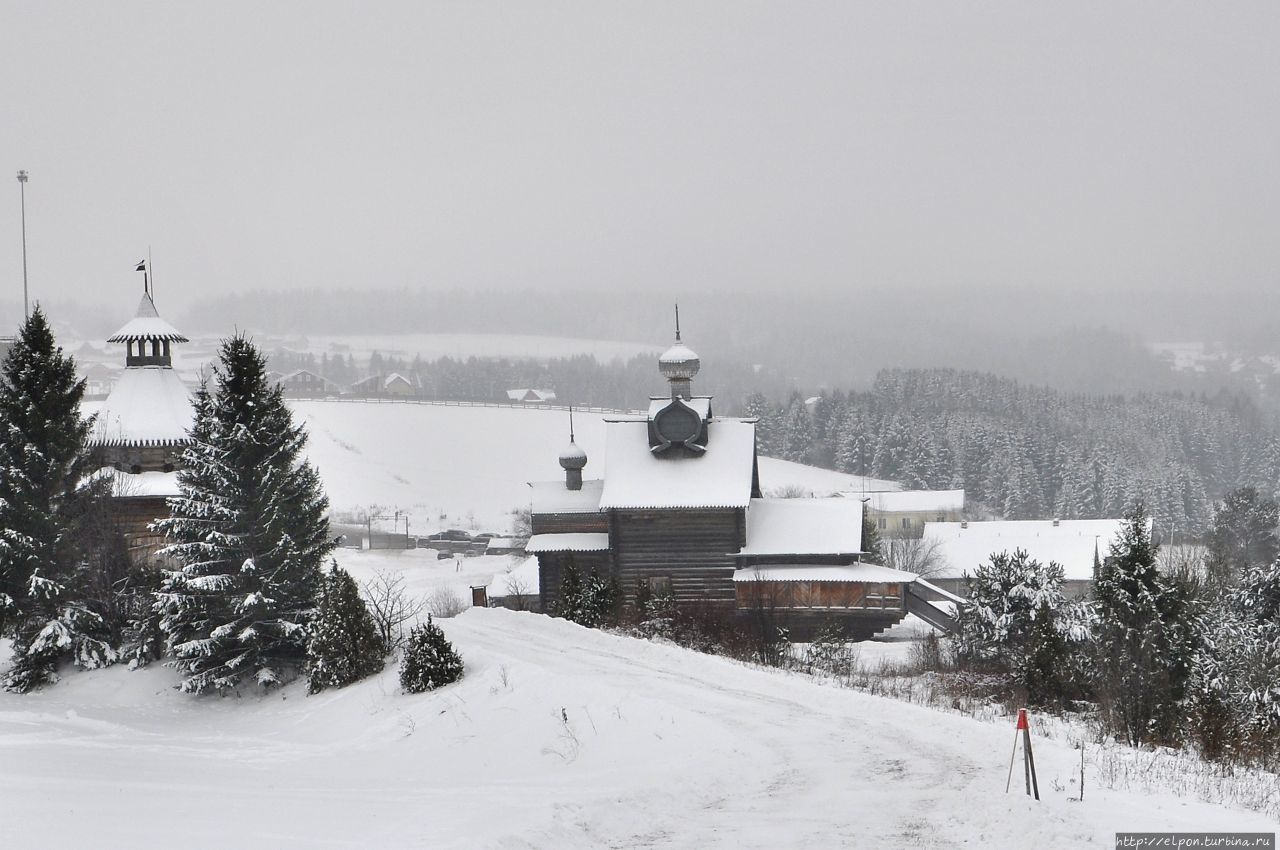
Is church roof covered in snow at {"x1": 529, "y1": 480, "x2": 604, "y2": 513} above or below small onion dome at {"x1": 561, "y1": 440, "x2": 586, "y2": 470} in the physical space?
below

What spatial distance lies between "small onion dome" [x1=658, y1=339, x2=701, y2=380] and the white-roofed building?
3473 cm

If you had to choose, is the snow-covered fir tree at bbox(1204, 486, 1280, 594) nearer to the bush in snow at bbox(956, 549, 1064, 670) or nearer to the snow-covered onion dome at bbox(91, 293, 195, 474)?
the bush in snow at bbox(956, 549, 1064, 670)

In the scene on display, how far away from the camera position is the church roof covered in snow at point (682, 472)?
1607 inches

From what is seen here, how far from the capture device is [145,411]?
34906 millimetres

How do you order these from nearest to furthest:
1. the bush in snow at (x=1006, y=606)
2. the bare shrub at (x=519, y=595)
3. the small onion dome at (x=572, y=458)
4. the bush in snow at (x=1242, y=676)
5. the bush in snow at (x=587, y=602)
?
the bush in snow at (x=1242, y=676)
the bush in snow at (x=1006, y=606)
the bush in snow at (x=587, y=602)
the bare shrub at (x=519, y=595)
the small onion dome at (x=572, y=458)

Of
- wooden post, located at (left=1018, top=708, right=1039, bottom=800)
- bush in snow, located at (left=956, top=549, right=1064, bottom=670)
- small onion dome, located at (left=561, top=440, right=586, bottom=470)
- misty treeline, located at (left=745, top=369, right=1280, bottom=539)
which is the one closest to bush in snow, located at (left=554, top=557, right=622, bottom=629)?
bush in snow, located at (left=956, top=549, right=1064, bottom=670)

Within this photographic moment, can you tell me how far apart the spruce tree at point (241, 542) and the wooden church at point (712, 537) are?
1424 cm

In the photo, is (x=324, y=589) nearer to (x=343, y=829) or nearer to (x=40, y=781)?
(x=40, y=781)

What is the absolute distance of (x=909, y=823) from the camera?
1205 cm

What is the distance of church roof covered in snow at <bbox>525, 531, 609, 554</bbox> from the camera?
41.9 m

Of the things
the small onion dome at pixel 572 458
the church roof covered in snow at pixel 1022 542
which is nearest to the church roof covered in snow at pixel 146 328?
the small onion dome at pixel 572 458

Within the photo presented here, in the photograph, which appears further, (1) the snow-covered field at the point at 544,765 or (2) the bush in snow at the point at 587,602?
(2) the bush in snow at the point at 587,602

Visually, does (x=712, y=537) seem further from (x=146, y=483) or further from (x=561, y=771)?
(x=561, y=771)

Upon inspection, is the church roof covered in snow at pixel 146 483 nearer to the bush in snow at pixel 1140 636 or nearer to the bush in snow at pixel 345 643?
the bush in snow at pixel 345 643
